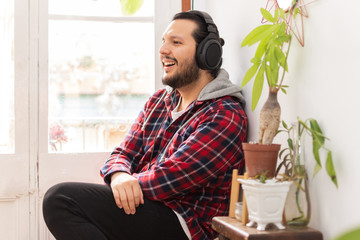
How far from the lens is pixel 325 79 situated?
1.17m

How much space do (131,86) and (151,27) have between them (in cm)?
31

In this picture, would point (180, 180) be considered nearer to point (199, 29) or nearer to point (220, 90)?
point (220, 90)

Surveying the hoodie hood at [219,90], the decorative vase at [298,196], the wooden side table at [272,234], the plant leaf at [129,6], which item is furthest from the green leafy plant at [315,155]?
the plant leaf at [129,6]

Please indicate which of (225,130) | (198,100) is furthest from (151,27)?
(225,130)

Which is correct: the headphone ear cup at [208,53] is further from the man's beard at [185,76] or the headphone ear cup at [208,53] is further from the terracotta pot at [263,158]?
the terracotta pot at [263,158]

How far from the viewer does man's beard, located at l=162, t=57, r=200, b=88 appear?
185 cm

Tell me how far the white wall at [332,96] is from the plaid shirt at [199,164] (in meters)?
0.27

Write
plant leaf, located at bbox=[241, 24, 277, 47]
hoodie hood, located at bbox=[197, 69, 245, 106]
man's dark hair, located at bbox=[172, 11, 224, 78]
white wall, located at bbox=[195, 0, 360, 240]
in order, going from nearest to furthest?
1. white wall, located at bbox=[195, 0, 360, 240]
2. plant leaf, located at bbox=[241, 24, 277, 47]
3. hoodie hood, located at bbox=[197, 69, 245, 106]
4. man's dark hair, located at bbox=[172, 11, 224, 78]

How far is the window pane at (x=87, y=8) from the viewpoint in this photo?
2.29 metres

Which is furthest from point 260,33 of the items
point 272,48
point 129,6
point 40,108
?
point 40,108

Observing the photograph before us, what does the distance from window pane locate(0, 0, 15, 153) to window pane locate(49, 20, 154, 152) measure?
0.18 metres

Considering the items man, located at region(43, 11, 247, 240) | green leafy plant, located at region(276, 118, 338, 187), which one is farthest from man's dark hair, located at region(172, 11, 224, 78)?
green leafy plant, located at region(276, 118, 338, 187)

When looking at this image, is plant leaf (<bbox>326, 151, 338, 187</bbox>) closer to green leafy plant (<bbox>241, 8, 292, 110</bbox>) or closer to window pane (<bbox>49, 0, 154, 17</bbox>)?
green leafy plant (<bbox>241, 8, 292, 110</bbox>)

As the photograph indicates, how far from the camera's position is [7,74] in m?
2.25
